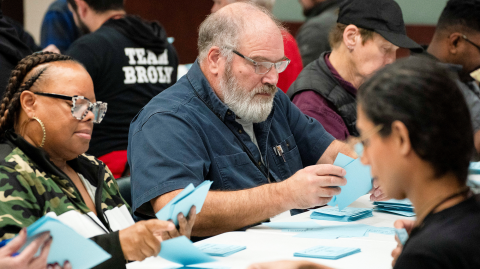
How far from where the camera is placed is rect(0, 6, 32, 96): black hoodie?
116 inches

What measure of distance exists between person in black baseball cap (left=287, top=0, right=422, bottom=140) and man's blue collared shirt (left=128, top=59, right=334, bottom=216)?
499mm

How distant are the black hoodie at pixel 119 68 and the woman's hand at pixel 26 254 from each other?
2328 millimetres

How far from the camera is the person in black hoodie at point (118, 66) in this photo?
3.53m

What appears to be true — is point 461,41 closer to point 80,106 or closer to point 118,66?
point 118,66

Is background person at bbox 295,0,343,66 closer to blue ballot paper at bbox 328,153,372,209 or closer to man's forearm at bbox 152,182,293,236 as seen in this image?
blue ballot paper at bbox 328,153,372,209

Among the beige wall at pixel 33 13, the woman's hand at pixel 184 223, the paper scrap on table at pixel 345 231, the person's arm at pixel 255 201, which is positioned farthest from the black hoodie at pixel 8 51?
the beige wall at pixel 33 13

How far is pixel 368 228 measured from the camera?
6.73 ft

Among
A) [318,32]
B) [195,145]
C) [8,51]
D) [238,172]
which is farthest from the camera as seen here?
[318,32]

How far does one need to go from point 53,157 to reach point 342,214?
1191 millimetres

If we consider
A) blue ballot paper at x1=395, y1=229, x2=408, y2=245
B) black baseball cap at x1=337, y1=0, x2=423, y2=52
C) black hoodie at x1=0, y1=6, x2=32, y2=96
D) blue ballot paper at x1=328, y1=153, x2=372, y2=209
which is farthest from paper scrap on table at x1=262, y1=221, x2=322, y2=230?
black hoodie at x1=0, y1=6, x2=32, y2=96

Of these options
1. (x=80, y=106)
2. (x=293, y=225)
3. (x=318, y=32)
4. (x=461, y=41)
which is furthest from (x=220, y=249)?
(x=461, y=41)

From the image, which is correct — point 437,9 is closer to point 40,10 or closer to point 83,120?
point 40,10

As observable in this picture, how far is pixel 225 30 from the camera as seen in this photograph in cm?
245

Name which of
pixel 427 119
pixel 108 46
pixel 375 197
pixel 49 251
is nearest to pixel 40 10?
pixel 108 46
